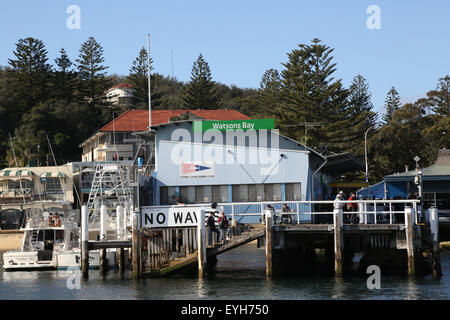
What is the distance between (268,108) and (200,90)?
39.8 feet

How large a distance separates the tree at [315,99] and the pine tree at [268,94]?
3900 millimetres

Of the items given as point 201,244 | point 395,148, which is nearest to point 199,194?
point 201,244

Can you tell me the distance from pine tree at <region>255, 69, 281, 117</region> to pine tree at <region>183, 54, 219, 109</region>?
21.0ft

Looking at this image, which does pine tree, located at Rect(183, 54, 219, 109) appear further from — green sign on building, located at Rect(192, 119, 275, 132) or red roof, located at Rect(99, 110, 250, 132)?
green sign on building, located at Rect(192, 119, 275, 132)

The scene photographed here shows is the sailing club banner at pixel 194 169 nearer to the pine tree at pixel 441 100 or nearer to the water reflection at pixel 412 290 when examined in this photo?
the water reflection at pixel 412 290

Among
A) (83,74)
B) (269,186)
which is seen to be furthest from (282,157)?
(83,74)

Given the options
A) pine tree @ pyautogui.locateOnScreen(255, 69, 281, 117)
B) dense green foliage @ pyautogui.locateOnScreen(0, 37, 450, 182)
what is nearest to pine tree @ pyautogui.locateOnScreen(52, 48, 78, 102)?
dense green foliage @ pyautogui.locateOnScreen(0, 37, 450, 182)

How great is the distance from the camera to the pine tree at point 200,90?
95.8 m

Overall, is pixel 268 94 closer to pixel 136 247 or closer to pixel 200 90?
pixel 200 90

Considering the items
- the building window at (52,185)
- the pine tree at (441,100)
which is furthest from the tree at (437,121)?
the building window at (52,185)

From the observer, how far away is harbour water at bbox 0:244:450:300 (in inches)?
1003

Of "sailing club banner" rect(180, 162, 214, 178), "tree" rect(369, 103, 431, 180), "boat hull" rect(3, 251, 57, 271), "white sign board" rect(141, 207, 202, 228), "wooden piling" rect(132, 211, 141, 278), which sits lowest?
"boat hull" rect(3, 251, 57, 271)
